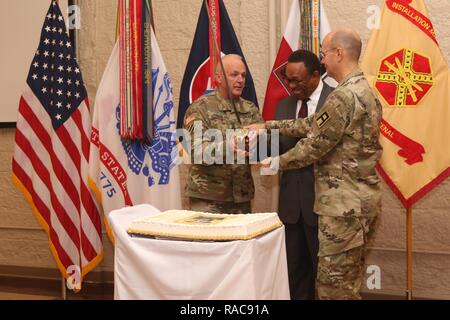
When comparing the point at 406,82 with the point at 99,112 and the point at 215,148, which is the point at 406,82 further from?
the point at 99,112

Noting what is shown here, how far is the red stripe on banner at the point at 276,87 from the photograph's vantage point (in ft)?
10.2

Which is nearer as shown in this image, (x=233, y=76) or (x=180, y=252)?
(x=180, y=252)

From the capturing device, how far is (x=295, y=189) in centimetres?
281

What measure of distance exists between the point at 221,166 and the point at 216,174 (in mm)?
49

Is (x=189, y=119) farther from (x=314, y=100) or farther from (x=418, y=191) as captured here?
(x=418, y=191)

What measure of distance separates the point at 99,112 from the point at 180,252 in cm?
197

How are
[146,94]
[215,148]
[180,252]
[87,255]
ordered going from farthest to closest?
[87,255] < [146,94] < [215,148] < [180,252]

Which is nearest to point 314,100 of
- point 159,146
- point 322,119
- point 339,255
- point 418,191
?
point 322,119

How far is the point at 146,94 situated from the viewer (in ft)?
10.4

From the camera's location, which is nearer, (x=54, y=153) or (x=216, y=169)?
(x=216, y=169)

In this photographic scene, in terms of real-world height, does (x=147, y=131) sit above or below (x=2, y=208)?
above

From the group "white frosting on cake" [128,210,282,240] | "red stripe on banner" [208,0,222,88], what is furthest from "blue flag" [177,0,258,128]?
"white frosting on cake" [128,210,282,240]

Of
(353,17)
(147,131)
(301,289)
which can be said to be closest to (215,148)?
(147,131)

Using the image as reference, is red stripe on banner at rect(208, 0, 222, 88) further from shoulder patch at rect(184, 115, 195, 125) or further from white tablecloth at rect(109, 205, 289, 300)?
white tablecloth at rect(109, 205, 289, 300)
